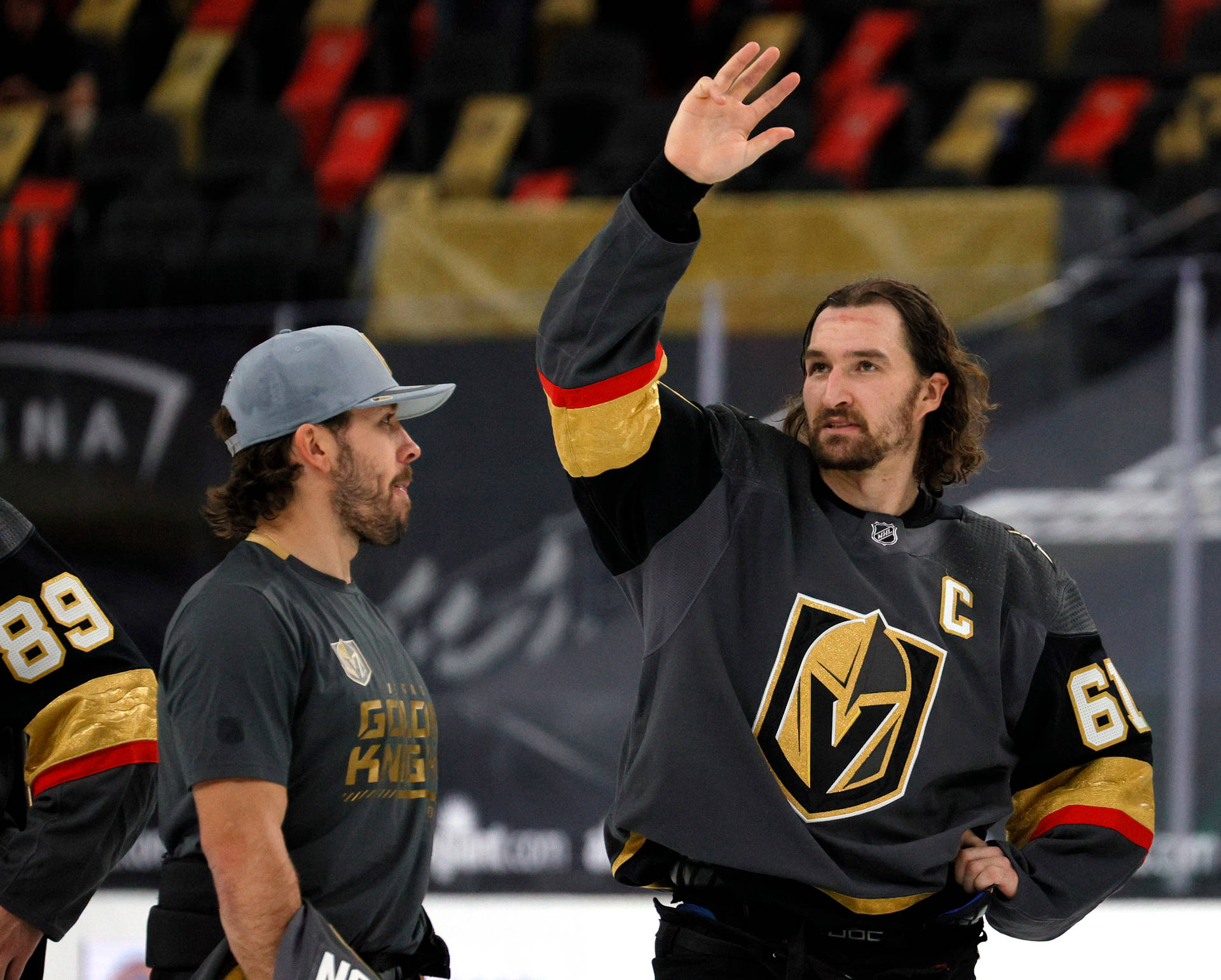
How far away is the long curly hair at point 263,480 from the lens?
2279 mm

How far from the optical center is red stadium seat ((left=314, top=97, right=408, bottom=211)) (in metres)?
8.63

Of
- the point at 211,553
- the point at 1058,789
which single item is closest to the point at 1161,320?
the point at 1058,789

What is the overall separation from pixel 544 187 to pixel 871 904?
6.00 meters

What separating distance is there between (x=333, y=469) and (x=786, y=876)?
2.77ft

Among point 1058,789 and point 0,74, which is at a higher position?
point 0,74

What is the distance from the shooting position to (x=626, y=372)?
7.09ft

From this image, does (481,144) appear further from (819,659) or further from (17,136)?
(819,659)

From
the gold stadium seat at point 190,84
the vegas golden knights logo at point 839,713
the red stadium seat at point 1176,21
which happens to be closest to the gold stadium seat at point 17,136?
the gold stadium seat at point 190,84

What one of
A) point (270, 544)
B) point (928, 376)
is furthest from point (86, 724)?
point (928, 376)

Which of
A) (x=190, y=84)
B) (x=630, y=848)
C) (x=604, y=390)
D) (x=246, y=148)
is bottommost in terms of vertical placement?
(x=630, y=848)

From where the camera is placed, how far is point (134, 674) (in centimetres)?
257

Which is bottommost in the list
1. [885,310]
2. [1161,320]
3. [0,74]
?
[885,310]

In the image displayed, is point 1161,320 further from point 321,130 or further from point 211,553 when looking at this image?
point 321,130

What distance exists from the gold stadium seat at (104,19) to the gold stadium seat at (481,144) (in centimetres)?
252
